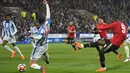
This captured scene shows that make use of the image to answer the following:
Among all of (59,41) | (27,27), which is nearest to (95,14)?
(59,41)

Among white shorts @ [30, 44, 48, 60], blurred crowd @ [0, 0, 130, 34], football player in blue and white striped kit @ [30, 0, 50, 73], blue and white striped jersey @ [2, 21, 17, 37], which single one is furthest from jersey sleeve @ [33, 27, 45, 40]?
blurred crowd @ [0, 0, 130, 34]

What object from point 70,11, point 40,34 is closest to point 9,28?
point 40,34

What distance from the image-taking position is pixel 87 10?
60.8 metres

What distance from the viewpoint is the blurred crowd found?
5097 cm

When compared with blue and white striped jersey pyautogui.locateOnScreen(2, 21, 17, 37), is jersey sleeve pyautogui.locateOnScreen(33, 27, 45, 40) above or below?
above

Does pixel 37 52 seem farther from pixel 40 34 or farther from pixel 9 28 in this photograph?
pixel 9 28

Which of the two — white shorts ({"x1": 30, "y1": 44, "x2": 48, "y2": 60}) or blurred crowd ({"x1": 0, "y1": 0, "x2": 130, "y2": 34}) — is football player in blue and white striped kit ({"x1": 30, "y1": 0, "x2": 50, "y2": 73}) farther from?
blurred crowd ({"x1": 0, "y1": 0, "x2": 130, "y2": 34})

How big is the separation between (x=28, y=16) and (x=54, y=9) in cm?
487

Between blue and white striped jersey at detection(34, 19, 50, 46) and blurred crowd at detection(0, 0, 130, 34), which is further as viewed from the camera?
blurred crowd at detection(0, 0, 130, 34)

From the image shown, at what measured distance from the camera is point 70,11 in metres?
56.9

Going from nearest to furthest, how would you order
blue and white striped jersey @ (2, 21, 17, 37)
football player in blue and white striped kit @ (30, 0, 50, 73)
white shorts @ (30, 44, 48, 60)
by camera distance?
1. football player in blue and white striped kit @ (30, 0, 50, 73)
2. white shorts @ (30, 44, 48, 60)
3. blue and white striped jersey @ (2, 21, 17, 37)

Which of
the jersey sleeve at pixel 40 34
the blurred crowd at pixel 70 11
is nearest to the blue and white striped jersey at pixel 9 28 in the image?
the jersey sleeve at pixel 40 34

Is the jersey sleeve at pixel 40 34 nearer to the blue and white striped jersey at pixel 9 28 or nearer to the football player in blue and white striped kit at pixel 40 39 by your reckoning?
the football player in blue and white striped kit at pixel 40 39

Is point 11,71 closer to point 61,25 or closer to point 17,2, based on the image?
point 61,25
